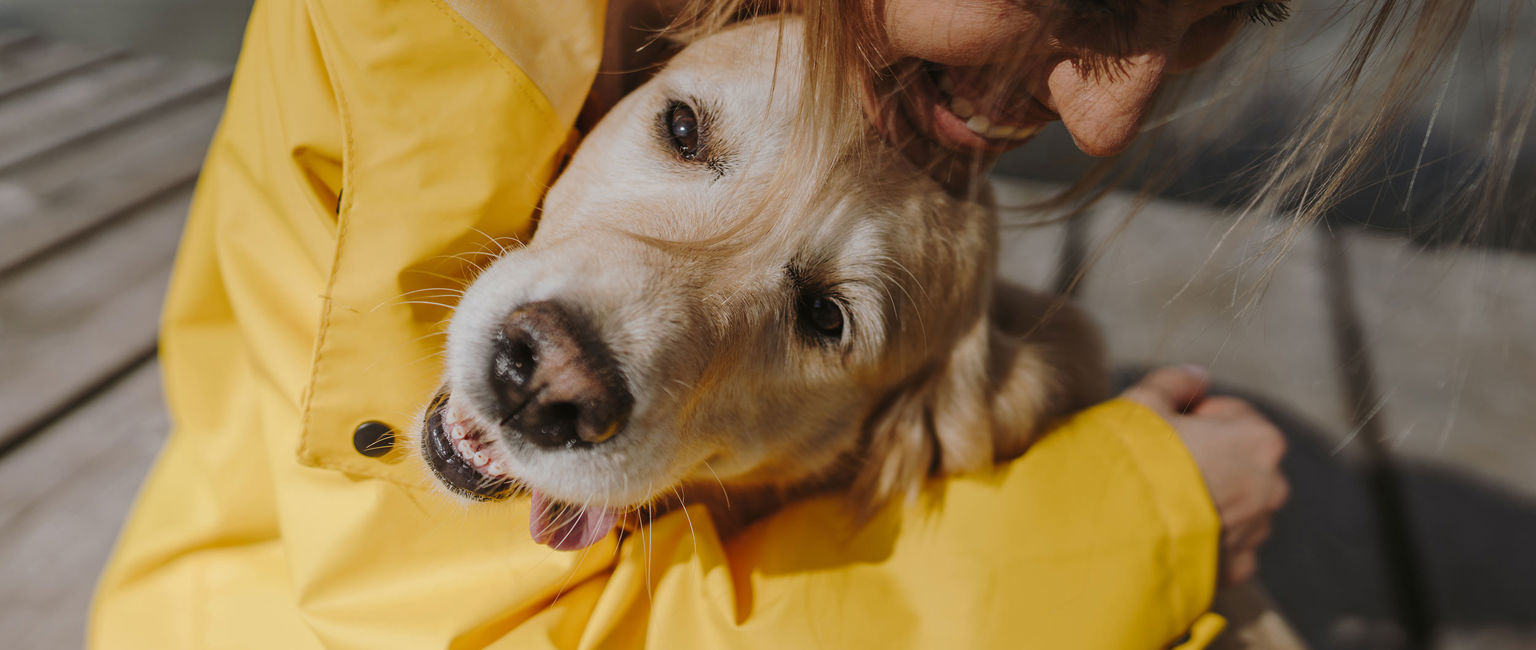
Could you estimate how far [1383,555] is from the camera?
2.23 m

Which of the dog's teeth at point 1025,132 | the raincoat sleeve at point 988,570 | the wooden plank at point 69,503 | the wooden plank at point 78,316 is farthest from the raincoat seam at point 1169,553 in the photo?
the wooden plank at point 78,316

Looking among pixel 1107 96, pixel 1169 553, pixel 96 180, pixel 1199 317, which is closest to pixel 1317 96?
pixel 1107 96

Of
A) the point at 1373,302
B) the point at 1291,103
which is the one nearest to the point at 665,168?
the point at 1291,103

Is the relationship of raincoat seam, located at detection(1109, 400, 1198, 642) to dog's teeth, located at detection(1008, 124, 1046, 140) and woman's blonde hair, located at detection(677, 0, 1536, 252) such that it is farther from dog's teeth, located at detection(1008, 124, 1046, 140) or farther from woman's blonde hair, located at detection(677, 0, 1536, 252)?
dog's teeth, located at detection(1008, 124, 1046, 140)

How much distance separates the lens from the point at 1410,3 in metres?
0.93

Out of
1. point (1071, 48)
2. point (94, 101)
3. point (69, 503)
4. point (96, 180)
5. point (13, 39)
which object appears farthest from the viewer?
point (13, 39)

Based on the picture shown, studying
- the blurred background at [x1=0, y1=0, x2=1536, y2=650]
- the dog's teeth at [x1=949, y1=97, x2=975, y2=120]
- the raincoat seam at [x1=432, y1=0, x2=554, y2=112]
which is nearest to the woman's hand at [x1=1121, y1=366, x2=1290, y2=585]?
the blurred background at [x1=0, y1=0, x2=1536, y2=650]

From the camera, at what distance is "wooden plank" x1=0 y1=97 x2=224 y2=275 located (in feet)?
7.88

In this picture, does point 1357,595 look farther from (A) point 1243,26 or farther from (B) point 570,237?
(B) point 570,237

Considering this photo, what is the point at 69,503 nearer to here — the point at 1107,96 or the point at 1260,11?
the point at 1107,96

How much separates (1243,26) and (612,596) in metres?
1.17

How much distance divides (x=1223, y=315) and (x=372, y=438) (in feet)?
4.48

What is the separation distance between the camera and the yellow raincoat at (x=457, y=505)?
1201mm

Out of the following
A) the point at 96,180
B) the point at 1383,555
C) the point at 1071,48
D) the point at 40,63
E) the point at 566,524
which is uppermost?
the point at 1071,48
